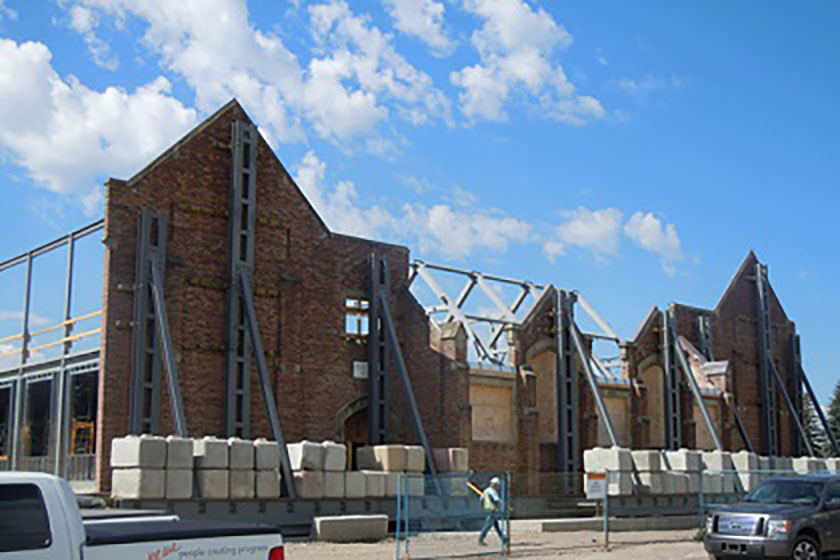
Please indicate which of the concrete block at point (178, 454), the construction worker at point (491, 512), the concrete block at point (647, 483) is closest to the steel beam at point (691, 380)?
the concrete block at point (647, 483)

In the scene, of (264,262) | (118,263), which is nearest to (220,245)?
(264,262)

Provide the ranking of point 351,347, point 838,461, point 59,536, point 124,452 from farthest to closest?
point 838,461
point 351,347
point 124,452
point 59,536

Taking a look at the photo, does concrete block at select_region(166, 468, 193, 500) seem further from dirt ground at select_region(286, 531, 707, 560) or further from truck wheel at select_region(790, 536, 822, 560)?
truck wheel at select_region(790, 536, 822, 560)

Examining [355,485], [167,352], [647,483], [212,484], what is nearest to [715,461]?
[647,483]

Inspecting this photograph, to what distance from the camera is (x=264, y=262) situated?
28484 mm

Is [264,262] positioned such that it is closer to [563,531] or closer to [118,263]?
[118,263]

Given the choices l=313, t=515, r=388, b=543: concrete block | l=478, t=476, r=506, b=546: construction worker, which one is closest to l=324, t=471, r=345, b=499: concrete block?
l=313, t=515, r=388, b=543: concrete block

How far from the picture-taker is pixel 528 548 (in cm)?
2202

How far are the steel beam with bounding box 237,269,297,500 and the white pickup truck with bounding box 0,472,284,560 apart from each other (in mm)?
15931

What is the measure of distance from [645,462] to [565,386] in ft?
14.1

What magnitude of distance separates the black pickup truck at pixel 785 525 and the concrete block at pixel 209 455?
10430 millimetres

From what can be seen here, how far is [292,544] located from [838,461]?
25.1 m

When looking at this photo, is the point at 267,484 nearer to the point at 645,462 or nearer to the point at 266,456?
the point at 266,456

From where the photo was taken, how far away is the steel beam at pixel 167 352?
2400 centimetres
